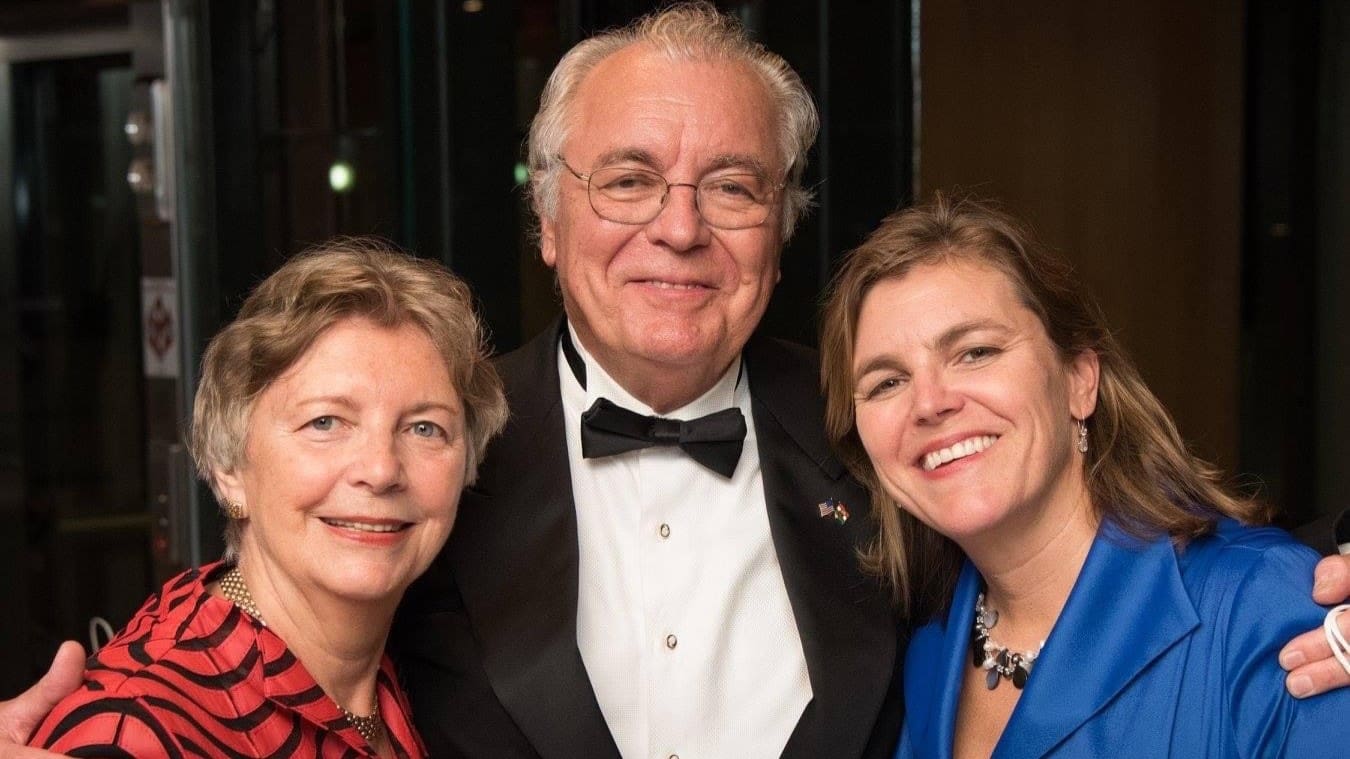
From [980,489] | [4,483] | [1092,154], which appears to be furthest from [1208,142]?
[4,483]

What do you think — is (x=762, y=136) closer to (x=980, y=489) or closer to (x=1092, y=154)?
(x=980, y=489)

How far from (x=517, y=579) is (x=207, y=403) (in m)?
0.53

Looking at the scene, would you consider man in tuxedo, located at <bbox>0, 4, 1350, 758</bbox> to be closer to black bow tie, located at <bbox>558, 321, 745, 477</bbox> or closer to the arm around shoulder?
black bow tie, located at <bbox>558, 321, 745, 477</bbox>

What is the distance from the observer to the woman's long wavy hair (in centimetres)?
222

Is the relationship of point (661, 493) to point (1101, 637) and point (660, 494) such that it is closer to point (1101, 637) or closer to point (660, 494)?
point (660, 494)

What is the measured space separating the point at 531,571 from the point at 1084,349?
2.89ft

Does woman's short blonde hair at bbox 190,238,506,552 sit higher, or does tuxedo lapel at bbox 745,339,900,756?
woman's short blonde hair at bbox 190,238,506,552

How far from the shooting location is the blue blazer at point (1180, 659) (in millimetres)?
1946

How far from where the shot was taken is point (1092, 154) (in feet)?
16.2

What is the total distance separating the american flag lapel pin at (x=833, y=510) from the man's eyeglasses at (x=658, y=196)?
1.51 ft

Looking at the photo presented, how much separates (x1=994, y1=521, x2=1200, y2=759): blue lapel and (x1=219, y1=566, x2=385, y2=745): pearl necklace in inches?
33.7

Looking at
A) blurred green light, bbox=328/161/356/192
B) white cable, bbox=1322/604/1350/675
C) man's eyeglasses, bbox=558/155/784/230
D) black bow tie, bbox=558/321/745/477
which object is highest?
blurred green light, bbox=328/161/356/192

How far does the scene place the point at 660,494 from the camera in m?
2.50

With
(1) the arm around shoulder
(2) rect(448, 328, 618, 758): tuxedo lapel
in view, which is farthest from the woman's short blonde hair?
(1) the arm around shoulder
